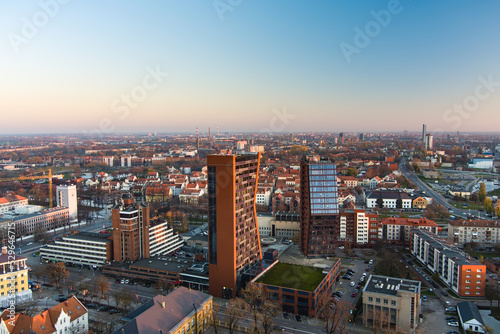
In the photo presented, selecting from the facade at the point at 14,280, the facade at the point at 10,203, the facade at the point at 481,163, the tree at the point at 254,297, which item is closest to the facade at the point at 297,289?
the tree at the point at 254,297

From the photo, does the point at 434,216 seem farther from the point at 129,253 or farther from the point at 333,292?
the point at 129,253

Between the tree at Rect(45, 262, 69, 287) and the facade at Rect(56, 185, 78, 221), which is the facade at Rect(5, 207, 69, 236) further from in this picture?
the tree at Rect(45, 262, 69, 287)

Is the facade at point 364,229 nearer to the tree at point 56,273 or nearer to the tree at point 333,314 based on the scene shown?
the tree at point 333,314

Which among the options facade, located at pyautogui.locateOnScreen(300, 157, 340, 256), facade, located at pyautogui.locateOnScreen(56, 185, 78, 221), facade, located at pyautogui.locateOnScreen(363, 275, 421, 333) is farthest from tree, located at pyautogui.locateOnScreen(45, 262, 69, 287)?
facade, located at pyautogui.locateOnScreen(363, 275, 421, 333)

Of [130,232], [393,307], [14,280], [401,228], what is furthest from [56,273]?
[401,228]

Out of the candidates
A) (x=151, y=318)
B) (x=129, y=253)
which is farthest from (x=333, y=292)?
(x=129, y=253)
